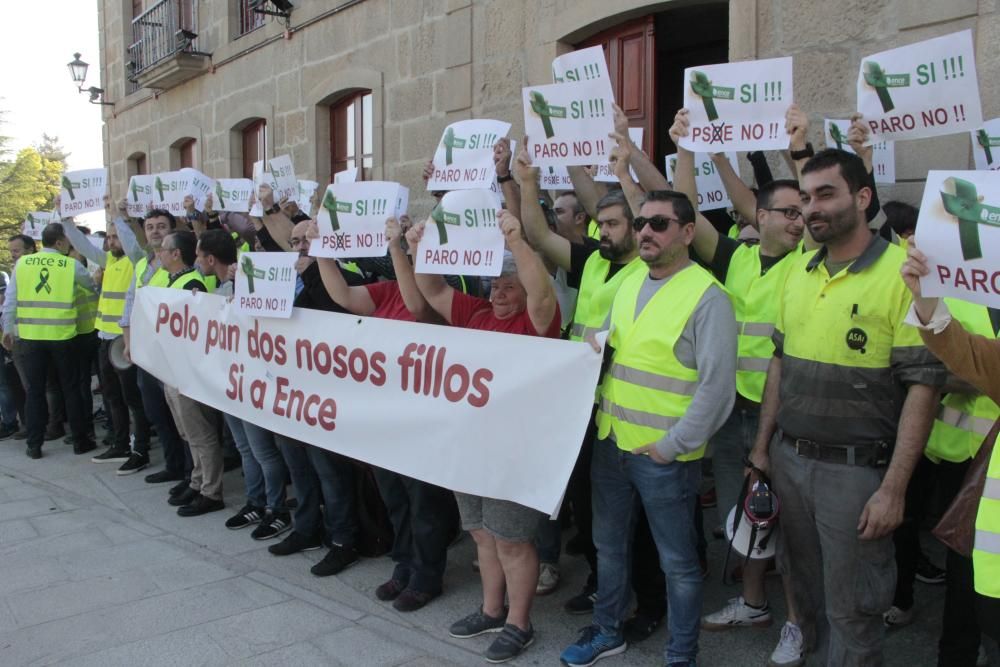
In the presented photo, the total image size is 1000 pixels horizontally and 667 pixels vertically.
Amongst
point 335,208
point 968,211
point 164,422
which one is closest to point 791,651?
point 968,211

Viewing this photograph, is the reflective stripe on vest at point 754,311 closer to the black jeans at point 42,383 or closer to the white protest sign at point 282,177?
the white protest sign at point 282,177

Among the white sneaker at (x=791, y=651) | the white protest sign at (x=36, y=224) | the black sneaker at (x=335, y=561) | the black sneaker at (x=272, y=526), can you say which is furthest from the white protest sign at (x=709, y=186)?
the white protest sign at (x=36, y=224)

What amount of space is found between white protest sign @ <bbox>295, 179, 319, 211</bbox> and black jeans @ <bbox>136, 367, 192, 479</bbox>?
1772mm

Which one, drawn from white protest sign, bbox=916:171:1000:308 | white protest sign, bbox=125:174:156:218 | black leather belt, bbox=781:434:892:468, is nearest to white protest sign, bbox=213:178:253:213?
white protest sign, bbox=125:174:156:218

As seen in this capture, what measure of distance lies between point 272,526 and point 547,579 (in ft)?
6.39

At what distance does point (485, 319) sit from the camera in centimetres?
378

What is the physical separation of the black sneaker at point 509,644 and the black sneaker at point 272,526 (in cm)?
209

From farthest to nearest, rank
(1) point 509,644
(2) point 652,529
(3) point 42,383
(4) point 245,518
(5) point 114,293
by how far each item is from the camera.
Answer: (3) point 42,383 < (5) point 114,293 < (4) point 245,518 < (1) point 509,644 < (2) point 652,529

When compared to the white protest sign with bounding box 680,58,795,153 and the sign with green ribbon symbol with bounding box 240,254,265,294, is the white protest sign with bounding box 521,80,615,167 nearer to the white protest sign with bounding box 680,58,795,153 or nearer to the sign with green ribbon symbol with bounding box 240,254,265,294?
the white protest sign with bounding box 680,58,795,153

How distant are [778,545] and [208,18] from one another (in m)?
12.0

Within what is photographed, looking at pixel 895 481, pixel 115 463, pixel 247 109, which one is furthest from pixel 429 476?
pixel 247 109

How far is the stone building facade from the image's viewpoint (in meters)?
4.87

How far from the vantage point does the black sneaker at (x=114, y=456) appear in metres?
7.24

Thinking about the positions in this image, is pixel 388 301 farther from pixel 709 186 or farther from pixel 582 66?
pixel 709 186
